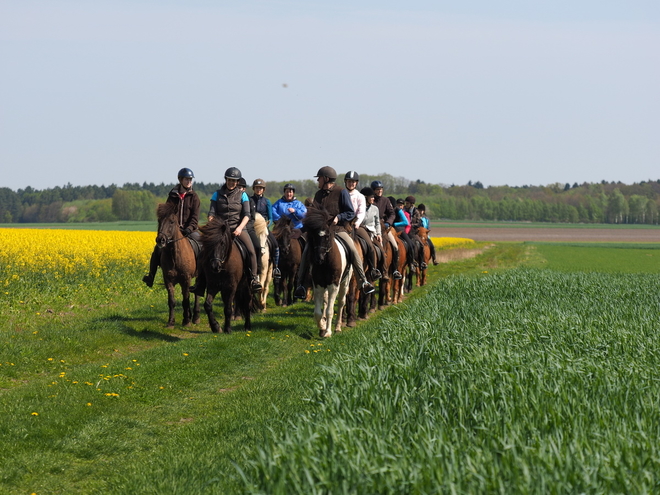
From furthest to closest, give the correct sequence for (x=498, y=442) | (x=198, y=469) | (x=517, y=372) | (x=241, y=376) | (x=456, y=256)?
(x=456, y=256) < (x=241, y=376) < (x=517, y=372) < (x=198, y=469) < (x=498, y=442)

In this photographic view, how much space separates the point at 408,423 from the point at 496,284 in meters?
13.2

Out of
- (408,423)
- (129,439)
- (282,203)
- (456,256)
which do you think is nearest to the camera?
(408,423)

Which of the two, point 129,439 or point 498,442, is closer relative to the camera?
point 498,442

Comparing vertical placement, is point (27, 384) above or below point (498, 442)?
below

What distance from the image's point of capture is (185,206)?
13.0 meters

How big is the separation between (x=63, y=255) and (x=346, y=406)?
56.8 feet

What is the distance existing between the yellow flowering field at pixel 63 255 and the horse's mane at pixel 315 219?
8272mm

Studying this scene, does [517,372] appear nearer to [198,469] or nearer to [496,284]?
[198,469]

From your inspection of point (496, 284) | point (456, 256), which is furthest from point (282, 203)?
point (456, 256)

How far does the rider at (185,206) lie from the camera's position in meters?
12.6

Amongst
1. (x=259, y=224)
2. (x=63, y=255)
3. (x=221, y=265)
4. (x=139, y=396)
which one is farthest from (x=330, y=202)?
(x=63, y=255)

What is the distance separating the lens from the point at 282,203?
1659 cm

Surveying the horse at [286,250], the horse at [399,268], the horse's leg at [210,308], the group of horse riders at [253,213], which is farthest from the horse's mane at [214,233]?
the horse at [399,268]

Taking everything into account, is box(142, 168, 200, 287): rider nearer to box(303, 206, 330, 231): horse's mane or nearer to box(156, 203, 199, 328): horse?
box(156, 203, 199, 328): horse
